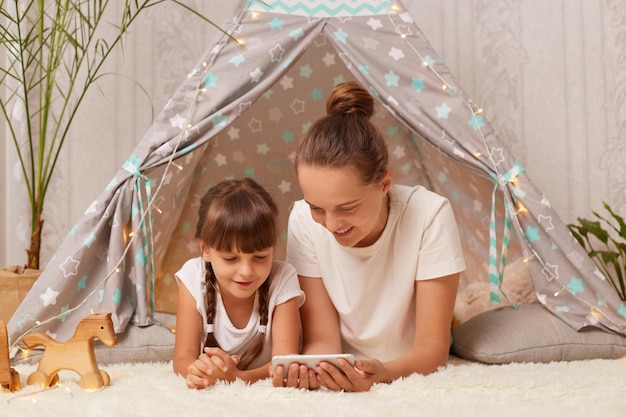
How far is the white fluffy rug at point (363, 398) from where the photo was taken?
54.1 inches

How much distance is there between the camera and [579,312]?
2.05 metres

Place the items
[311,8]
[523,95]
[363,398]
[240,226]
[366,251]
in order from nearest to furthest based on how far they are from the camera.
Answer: [363,398] → [240,226] → [366,251] → [311,8] → [523,95]

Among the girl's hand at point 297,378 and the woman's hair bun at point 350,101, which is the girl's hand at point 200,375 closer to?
the girl's hand at point 297,378

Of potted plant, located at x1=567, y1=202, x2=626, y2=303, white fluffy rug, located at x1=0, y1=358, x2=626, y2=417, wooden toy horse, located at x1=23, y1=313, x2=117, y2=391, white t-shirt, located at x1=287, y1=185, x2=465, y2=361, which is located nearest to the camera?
white fluffy rug, located at x1=0, y1=358, x2=626, y2=417

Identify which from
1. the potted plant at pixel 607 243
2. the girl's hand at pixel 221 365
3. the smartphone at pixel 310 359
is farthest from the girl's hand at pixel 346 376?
the potted plant at pixel 607 243

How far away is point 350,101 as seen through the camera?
185 cm

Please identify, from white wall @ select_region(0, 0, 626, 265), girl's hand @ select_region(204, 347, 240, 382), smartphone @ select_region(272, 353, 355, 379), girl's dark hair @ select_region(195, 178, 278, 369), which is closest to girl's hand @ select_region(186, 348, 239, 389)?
girl's hand @ select_region(204, 347, 240, 382)

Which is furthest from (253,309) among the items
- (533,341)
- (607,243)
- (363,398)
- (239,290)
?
(607,243)

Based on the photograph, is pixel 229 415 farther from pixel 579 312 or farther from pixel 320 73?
pixel 320 73

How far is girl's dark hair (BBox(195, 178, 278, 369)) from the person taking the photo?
173 centimetres

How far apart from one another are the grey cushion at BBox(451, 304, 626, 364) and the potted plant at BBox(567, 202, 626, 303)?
0.72m

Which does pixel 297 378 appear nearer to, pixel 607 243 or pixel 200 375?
pixel 200 375

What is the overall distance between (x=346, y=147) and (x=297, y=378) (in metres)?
0.52

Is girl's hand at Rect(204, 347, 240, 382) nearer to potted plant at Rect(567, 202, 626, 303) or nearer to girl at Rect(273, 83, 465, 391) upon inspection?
girl at Rect(273, 83, 465, 391)
